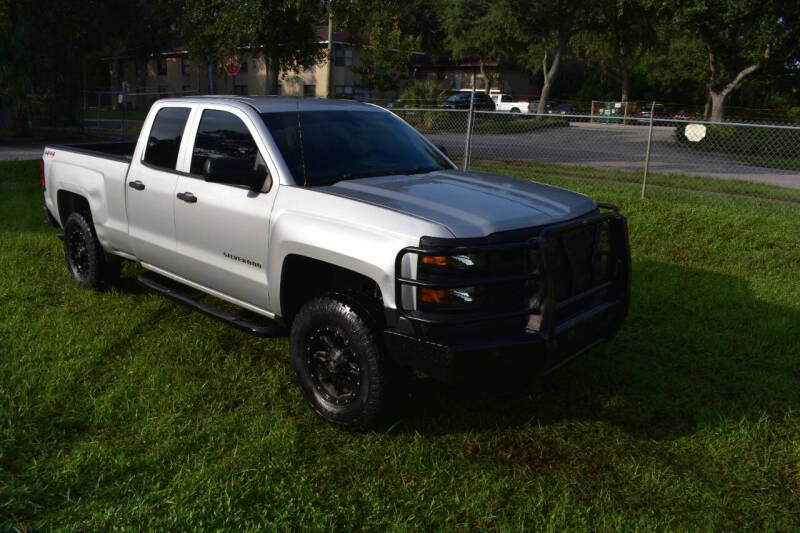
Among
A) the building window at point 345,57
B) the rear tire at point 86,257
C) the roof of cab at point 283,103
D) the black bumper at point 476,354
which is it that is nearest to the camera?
the black bumper at point 476,354

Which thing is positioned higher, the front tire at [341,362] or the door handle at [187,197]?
the door handle at [187,197]

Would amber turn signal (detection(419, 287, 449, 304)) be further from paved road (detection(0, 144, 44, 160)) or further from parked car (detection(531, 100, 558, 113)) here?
parked car (detection(531, 100, 558, 113))

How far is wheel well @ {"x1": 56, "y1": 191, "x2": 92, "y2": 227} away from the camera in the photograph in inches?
256

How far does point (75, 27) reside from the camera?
22375mm

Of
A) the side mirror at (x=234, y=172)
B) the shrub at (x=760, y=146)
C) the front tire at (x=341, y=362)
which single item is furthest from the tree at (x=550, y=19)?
the front tire at (x=341, y=362)

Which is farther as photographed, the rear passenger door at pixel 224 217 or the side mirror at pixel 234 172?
the rear passenger door at pixel 224 217

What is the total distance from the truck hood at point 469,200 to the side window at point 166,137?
5.32 ft

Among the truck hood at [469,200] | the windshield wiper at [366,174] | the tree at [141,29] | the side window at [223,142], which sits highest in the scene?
the tree at [141,29]

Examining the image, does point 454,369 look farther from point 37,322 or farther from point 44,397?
point 37,322

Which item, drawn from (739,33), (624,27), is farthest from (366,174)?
(624,27)

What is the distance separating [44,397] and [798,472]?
4.42 meters

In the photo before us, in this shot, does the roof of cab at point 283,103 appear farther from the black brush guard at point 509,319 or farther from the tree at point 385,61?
the tree at point 385,61

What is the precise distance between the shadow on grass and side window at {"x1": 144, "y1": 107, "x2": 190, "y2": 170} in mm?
2550

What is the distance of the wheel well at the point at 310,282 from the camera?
4.16m
